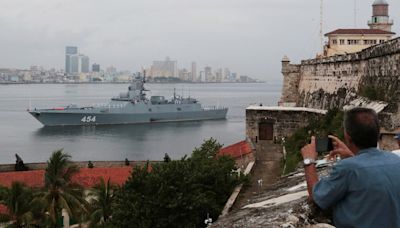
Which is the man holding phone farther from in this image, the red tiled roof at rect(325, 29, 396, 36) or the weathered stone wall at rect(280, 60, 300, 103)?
the red tiled roof at rect(325, 29, 396, 36)

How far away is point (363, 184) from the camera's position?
2270 millimetres

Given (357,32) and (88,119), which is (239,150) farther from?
(88,119)

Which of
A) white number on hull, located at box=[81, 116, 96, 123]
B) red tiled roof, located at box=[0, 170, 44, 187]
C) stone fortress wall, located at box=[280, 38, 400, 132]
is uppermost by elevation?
stone fortress wall, located at box=[280, 38, 400, 132]

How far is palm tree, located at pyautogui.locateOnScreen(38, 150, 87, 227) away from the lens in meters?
14.5

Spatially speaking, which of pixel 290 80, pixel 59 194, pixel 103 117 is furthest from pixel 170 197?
pixel 103 117

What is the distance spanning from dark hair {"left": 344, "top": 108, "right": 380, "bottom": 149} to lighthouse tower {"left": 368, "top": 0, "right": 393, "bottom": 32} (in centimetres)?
4001

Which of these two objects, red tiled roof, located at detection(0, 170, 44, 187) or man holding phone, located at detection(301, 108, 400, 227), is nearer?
man holding phone, located at detection(301, 108, 400, 227)

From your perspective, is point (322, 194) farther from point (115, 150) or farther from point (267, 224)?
point (115, 150)

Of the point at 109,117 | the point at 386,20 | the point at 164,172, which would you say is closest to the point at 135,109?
the point at 109,117

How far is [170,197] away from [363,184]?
7.90 metres

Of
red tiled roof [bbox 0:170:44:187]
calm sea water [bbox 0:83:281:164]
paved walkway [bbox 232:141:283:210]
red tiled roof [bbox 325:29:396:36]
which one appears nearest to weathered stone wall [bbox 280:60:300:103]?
red tiled roof [bbox 325:29:396:36]

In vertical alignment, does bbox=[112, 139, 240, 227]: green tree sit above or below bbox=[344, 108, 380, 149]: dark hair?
below

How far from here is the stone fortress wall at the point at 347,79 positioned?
14.1 meters

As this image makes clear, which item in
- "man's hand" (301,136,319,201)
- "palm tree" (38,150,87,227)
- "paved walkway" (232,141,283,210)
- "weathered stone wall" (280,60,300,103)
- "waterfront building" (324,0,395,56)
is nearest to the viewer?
"man's hand" (301,136,319,201)
